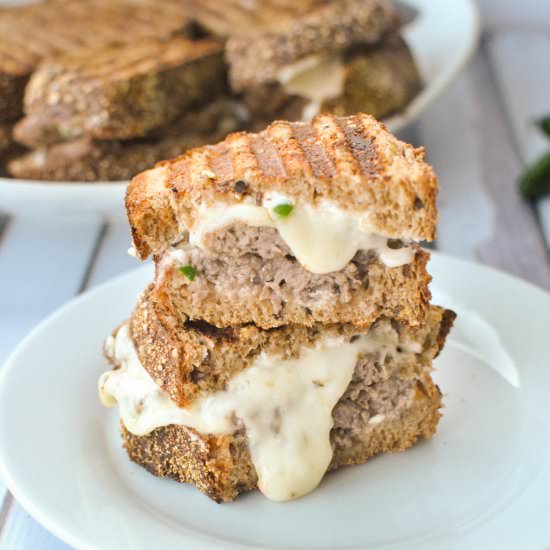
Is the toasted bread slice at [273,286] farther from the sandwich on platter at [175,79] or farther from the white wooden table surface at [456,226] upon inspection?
the sandwich on platter at [175,79]

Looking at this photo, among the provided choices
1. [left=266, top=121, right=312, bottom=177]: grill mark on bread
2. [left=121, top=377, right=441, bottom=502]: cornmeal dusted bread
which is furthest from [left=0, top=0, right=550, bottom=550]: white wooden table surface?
[left=266, top=121, right=312, bottom=177]: grill mark on bread

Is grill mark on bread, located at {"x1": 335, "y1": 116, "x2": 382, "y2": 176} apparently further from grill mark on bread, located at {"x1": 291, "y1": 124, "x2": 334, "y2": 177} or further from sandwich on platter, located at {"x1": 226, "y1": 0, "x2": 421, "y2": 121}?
sandwich on platter, located at {"x1": 226, "y1": 0, "x2": 421, "y2": 121}

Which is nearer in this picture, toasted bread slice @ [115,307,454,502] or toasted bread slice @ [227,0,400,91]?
toasted bread slice @ [115,307,454,502]

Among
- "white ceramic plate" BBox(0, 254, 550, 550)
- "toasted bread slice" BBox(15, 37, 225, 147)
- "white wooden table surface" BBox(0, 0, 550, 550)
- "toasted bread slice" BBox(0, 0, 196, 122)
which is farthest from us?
"toasted bread slice" BBox(0, 0, 196, 122)

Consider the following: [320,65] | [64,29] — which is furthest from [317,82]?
[64,29]

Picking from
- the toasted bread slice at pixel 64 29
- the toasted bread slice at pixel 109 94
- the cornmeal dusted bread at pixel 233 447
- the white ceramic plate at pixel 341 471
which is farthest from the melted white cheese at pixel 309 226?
the toasted bread slice at pixel 64 29

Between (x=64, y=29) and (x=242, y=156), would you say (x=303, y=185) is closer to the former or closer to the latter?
(x=242, y=156)
